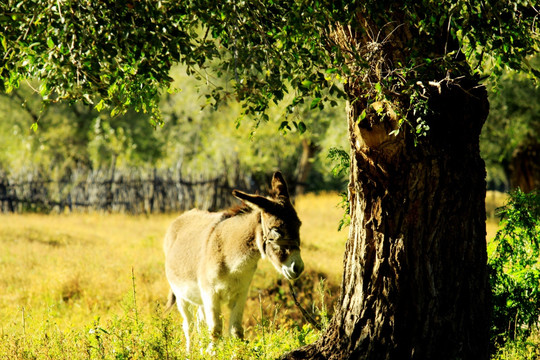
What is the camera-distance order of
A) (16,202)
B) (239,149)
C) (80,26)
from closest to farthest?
1. (80,26)
2. (16,202)
3. (239,149)

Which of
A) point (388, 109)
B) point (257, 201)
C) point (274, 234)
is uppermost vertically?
point (388, 109)

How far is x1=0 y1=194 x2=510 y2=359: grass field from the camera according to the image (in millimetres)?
5070

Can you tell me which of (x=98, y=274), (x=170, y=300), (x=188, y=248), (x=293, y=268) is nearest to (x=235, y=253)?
(x=293, y=268)

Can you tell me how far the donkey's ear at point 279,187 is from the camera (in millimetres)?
6285

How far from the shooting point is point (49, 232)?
1576 cm

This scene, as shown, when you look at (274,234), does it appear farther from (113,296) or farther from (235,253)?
(113,296)

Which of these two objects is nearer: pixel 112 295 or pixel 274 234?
pixel 274 234

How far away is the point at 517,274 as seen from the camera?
598cm

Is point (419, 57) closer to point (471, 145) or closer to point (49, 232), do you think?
point (471, 145)

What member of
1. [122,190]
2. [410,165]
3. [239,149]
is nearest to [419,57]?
[410,165]

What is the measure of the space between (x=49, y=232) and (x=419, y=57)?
13.5m

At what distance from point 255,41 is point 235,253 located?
2.43 m

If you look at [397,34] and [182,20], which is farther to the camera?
[182,20]

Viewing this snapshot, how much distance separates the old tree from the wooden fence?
18569 mm
